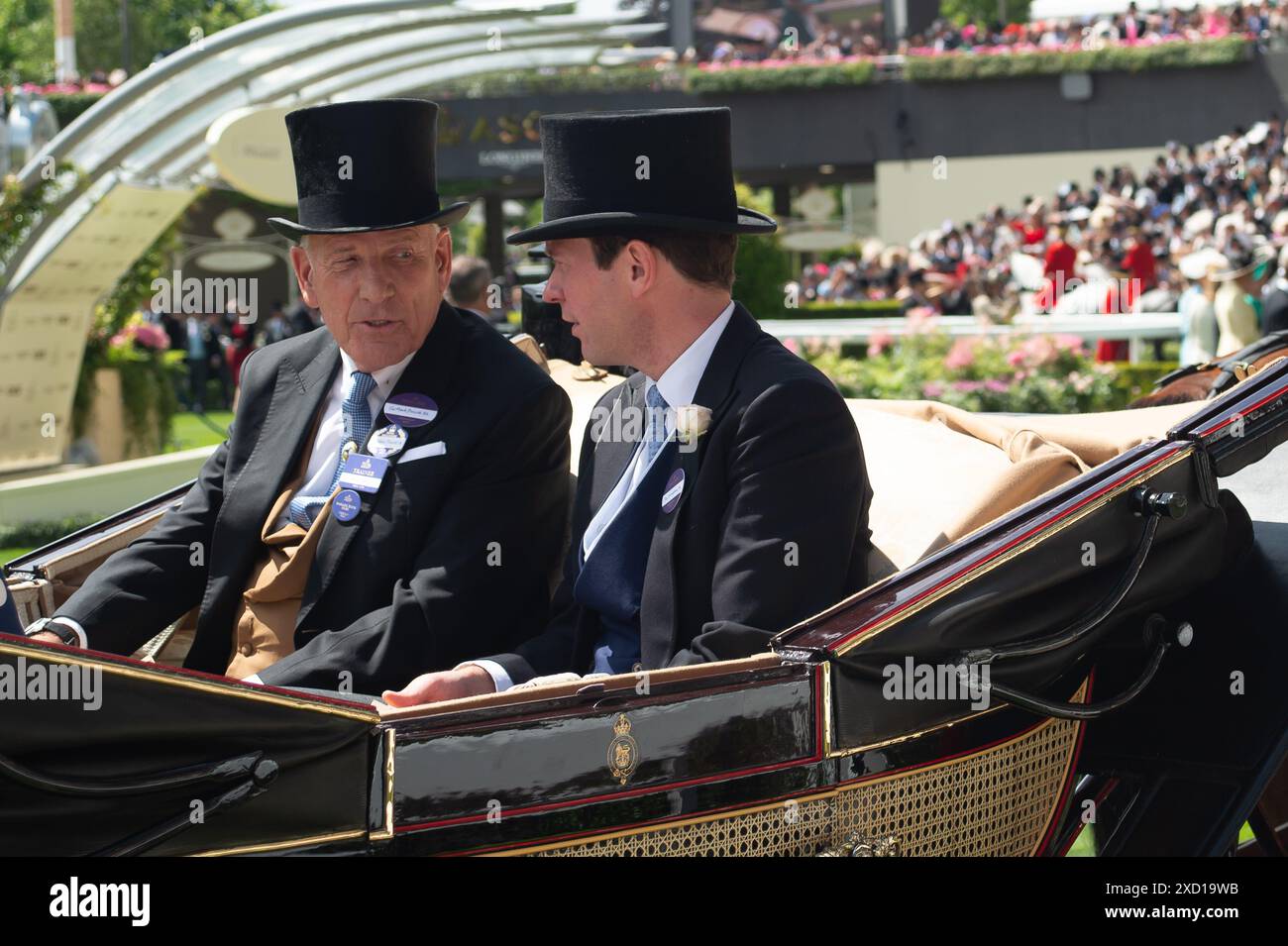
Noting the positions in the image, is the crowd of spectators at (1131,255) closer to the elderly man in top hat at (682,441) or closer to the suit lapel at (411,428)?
the suit lapel at (411,428)

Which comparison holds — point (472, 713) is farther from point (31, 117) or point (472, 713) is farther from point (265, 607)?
point (31, 117)

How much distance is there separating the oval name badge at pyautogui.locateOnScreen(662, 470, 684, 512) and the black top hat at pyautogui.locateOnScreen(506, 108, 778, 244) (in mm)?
440

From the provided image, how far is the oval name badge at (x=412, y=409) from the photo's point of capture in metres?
3.23

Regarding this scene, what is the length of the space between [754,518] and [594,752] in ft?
1.94

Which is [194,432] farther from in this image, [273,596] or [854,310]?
[273,596]

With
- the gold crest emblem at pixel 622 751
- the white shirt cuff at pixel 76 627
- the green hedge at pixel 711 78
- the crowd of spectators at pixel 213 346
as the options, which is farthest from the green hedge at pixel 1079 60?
the gold crest emblem at pixel 622 751

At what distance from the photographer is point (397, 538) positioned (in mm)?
3129

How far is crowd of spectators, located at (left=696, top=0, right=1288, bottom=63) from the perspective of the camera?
28.5 metres

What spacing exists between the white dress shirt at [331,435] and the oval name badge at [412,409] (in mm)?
52

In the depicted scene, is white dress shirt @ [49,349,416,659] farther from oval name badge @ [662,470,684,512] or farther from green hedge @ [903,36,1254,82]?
green hedge @ [903,36,1254,82]

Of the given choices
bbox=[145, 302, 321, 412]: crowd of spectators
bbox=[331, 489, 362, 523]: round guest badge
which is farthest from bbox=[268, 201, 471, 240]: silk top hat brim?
bbox=[145, 302, 321, 412]: crowd of spectators
